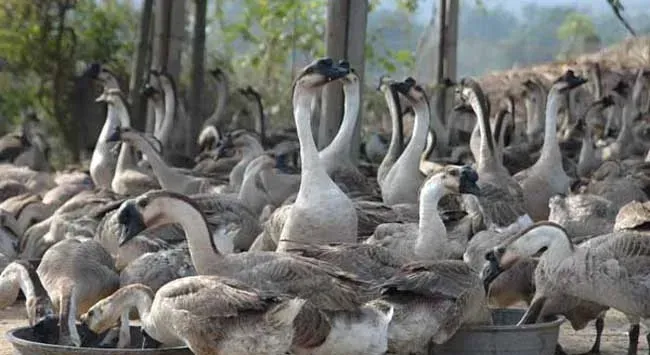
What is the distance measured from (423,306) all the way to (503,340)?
611mm

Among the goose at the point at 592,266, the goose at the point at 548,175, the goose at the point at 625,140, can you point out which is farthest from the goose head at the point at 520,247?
the goose at the point at 625,140

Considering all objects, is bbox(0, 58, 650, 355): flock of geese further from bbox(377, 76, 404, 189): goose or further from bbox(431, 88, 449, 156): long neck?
bbox(431, 88, 449, 156): long neck

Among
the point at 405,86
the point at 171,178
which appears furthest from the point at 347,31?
the point at 171,178

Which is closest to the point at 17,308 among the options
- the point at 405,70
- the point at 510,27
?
the point at 405,70

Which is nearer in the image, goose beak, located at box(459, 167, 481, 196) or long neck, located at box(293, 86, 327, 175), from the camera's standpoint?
goose beak, located at box(459, 167, 481, 196)

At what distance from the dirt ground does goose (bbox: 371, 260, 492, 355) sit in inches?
73.2

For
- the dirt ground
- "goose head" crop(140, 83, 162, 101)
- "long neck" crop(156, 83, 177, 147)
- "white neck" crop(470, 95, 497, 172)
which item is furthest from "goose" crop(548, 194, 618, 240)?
"goose head" crop(140, 83, 162, 101)

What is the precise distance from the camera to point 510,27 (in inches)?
6954

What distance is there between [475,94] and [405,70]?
21840 mm

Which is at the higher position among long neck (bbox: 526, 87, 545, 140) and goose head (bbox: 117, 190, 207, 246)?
long neck (bbox: 526, 87, 545, 140)

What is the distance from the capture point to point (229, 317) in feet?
25.4

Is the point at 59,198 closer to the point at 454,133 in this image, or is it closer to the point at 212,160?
the point at 212,160

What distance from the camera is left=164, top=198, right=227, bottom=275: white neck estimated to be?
29.2 ft

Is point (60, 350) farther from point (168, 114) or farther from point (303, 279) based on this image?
point (168, 114)
